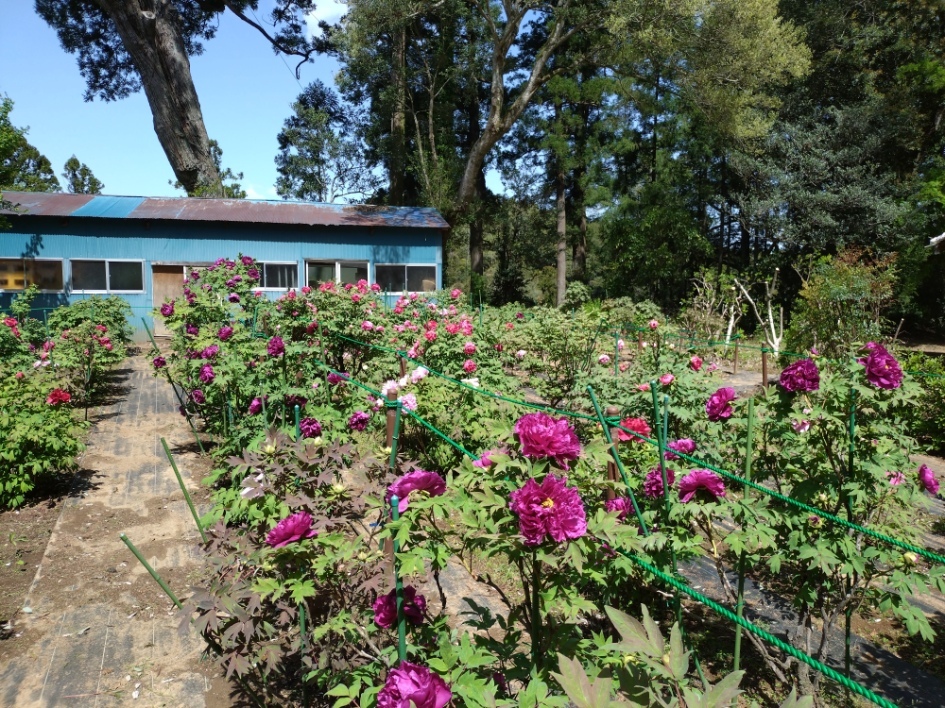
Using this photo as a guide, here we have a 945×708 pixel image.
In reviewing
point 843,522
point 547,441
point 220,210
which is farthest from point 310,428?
point 220,210

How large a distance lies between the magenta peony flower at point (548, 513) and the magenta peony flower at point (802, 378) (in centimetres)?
117

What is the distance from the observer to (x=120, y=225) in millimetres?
14016

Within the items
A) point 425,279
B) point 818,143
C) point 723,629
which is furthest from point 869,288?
point 723,629

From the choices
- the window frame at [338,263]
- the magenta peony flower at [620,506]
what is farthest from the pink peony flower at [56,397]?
the window frame at [338,263]

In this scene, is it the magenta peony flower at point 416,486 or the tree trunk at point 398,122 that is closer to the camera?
the magenta peony flower at point 416,486

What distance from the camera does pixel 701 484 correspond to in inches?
77.9

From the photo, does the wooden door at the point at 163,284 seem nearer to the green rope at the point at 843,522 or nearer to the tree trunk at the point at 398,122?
the tree trunk at the point at 398,122

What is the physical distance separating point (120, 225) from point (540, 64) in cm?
1088

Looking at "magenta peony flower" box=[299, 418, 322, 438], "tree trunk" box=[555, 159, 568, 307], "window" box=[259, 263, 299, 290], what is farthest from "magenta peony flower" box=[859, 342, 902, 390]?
"tree trunk" box=[555, 159, 568, 307]

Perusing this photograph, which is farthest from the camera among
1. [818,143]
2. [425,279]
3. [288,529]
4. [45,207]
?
[818,143]

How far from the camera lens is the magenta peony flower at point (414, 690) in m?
1.21

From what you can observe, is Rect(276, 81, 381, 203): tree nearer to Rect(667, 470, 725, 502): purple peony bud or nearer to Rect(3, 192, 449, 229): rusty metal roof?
Rect(3, 192, 449, 229): rusty metal roof

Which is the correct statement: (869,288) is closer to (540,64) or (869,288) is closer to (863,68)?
(540,64)

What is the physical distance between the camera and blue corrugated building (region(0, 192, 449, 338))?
13.7 m
